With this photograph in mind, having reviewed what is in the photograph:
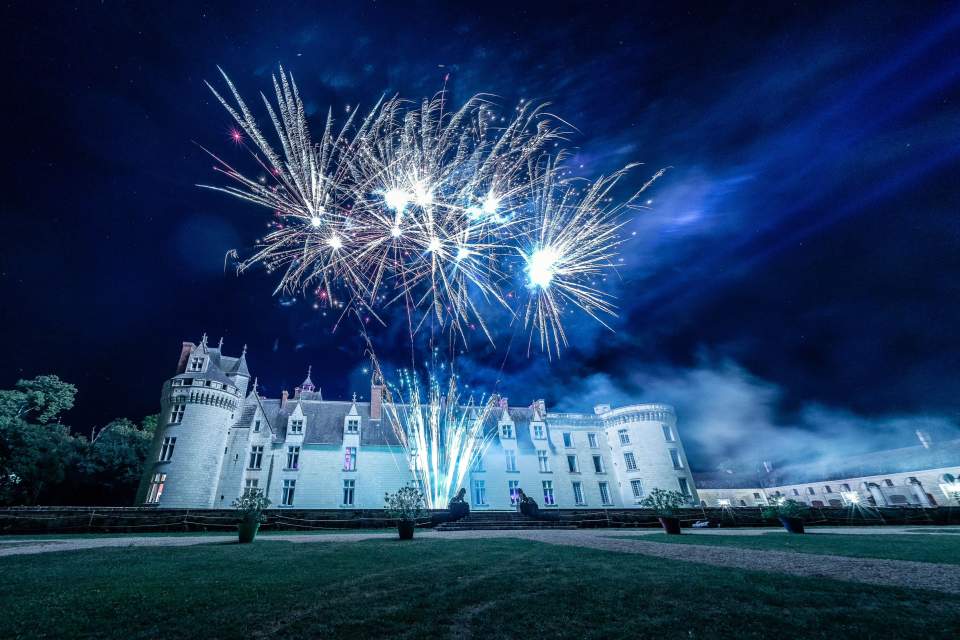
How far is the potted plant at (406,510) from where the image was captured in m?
13.7

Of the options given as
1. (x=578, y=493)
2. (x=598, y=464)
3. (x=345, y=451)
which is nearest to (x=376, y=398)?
(x=345, y=451)

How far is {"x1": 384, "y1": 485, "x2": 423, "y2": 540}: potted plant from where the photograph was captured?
13734mm

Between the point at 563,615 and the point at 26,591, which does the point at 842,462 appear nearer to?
the point at 563,615

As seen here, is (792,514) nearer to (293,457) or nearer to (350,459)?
(350,459)

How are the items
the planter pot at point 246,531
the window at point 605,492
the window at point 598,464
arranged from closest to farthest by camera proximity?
the planter pot at point 246,531 < the window at point 605,492 < the window at point 598,464

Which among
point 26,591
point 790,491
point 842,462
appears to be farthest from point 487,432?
point 842,462

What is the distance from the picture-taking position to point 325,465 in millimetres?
33656

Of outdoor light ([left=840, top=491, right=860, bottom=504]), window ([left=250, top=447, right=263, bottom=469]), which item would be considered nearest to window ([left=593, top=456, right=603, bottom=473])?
window ([left=250, top=447, right=263, bottom=469])

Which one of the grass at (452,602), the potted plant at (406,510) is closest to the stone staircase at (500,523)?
the potted plant at (406,510)

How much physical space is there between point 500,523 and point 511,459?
15322 mm

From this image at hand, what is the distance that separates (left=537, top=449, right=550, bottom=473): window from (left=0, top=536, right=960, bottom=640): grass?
109 ft

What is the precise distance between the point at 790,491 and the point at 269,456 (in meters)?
70.0

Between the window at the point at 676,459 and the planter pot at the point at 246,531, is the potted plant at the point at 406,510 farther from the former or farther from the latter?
the window at the point at 676,459

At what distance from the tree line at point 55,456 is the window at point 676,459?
4970 cm
